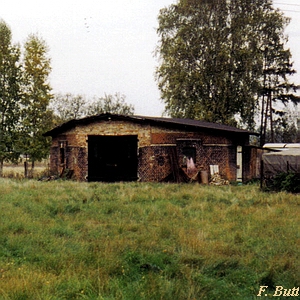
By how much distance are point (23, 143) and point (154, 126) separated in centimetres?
1329

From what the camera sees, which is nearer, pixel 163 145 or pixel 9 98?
pixel 163 145

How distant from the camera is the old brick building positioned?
2556 centimetres

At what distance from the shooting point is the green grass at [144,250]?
6.14 meters

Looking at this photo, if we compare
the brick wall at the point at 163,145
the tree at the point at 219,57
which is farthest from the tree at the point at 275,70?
the brick wall at the point at 163,145

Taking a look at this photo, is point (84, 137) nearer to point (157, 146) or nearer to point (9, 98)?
point (157, 146)

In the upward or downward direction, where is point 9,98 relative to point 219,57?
downward

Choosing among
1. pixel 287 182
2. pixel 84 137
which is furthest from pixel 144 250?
pixel 84 137

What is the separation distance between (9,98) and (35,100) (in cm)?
216

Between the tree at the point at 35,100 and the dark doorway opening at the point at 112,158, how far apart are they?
8357mm

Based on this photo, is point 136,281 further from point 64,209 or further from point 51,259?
point 64,209

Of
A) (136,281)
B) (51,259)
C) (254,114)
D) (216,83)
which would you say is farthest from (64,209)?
(254,114)

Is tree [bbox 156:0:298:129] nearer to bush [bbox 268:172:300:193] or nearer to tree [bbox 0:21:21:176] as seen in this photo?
tree [bbox 0:21:21:176]

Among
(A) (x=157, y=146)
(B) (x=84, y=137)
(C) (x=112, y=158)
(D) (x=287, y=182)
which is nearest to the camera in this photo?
(D) (x=287, y=182)

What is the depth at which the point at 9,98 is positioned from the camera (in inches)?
1326
